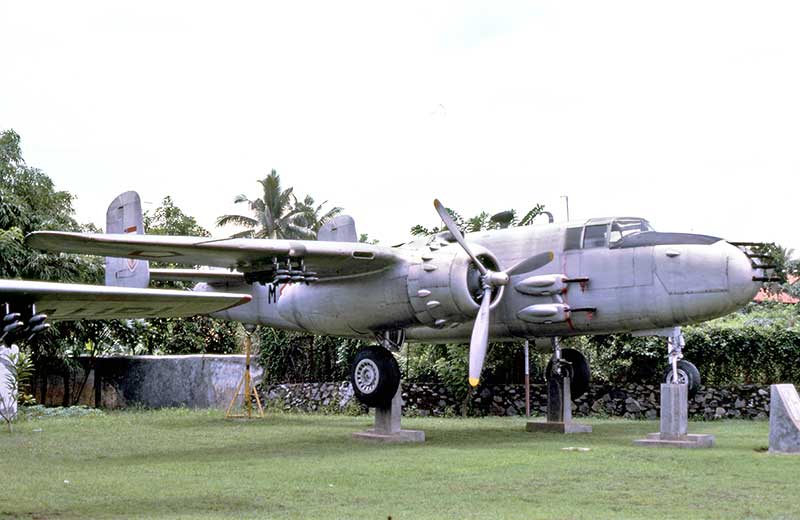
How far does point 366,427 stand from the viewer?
20.1 m

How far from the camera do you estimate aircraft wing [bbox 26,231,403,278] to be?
1412cm

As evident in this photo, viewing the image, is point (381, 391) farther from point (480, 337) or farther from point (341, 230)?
point (341, 230)

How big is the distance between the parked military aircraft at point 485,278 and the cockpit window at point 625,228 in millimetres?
24

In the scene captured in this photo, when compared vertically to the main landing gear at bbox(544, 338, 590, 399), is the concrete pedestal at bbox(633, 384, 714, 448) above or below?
below

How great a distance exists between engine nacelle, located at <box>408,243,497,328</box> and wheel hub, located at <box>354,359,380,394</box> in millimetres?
1191

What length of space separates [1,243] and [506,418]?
13753 millimetres

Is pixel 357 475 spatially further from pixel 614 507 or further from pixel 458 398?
pixel 458 398

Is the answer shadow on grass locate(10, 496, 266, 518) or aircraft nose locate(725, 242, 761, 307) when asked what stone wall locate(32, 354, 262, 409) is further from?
shadow on grass locate(10, 496, 266, 518)

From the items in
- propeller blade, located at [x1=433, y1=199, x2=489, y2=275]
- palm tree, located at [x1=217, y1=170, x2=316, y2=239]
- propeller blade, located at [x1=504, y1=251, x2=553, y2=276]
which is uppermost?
palm tree, located at [x1=217, y1=170, x2=316, y2=239]

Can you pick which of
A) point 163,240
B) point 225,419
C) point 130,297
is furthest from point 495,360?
point 130,297

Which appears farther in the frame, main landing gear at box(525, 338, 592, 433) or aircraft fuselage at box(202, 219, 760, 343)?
main landing gear at box(525, 338, 592, 433)

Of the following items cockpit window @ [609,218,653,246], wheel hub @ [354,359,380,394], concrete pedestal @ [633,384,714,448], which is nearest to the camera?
concrete pedestal @ [633,384,714,448]

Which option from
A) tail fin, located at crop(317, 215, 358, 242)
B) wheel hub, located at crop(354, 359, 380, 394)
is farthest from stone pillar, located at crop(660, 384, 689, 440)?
tail fin, located at crop(317, 215, 358, 242)

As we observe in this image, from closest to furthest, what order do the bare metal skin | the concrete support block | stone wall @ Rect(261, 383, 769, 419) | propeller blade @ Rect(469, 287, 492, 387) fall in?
the concrete support block < the bare metal skin < propeller blade @ Rect(469, 287, 492, 387) < stone wall @ Rect(261, 383, 769, 419)
